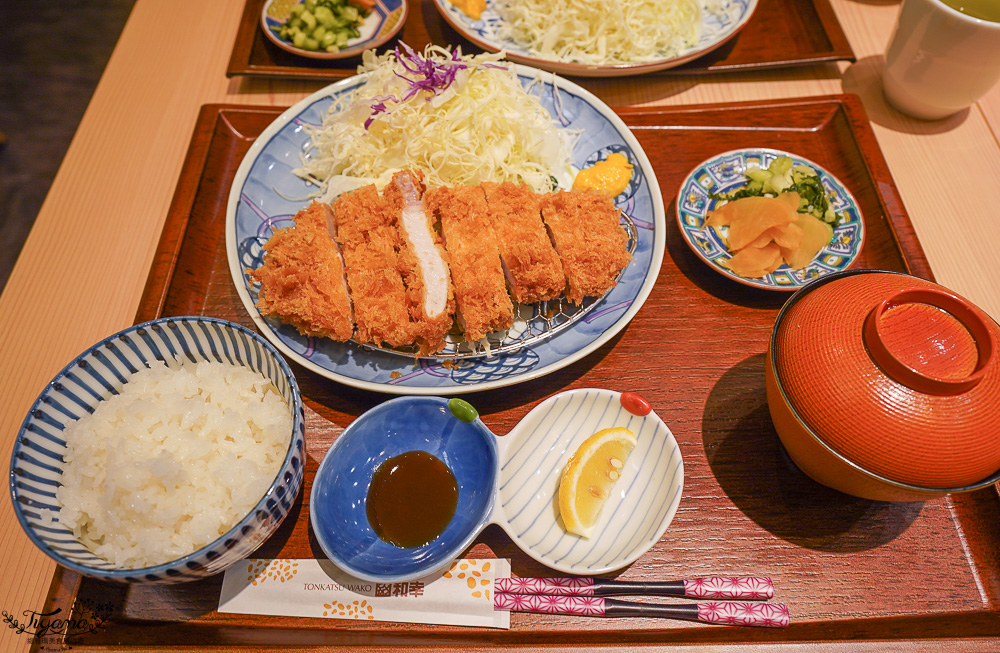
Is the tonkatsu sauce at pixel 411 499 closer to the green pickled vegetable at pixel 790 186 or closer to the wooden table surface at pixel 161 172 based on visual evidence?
the wooden table surface at pixel 161 172

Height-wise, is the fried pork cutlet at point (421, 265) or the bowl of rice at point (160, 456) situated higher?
the fried pork cutlet at point (421, 265)

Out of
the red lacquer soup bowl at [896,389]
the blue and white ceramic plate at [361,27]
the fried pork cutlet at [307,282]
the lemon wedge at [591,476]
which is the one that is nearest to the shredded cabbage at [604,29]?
the blue and white ceramic plate at [361,27]

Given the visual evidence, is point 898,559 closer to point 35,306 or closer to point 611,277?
point 611,277

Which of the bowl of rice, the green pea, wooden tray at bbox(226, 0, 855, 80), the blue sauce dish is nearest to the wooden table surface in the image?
wooden tray at bbox(226, 0, 855, 80)

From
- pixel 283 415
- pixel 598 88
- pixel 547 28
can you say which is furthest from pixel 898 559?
pixel 547 28

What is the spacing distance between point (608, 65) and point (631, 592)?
2.49 m

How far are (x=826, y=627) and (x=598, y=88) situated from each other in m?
2.67

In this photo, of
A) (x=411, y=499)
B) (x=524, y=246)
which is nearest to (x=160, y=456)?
(x=411, y=499)

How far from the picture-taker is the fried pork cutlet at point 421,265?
6.82 ft

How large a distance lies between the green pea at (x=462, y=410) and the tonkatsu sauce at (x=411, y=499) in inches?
7.1

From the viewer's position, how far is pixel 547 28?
9.95 ft

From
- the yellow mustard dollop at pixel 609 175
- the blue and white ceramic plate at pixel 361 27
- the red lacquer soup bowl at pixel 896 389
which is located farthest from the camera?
the blue and white ceramic plate at pixel 361 27

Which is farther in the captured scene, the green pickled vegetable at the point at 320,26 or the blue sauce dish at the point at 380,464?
the green pickled vegetable at the point at 320,26

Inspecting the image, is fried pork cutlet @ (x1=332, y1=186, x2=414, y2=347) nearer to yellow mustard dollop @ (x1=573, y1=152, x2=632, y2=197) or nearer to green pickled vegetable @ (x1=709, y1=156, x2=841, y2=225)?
yellow mustard dollop @ (x1=573, y1=152, x2=632, y2=197)
